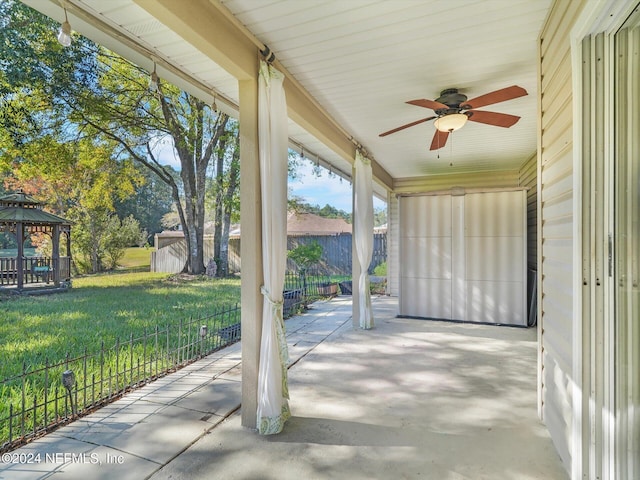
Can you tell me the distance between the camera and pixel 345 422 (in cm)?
224

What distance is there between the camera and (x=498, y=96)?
2.60 metres

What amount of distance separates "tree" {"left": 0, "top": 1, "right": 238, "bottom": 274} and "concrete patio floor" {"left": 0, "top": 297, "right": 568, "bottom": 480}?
4022 mm

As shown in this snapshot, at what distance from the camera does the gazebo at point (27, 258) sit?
738cm

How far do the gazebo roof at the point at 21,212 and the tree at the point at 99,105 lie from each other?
4.83ft

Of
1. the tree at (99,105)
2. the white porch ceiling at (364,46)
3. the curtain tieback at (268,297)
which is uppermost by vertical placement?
the tree at (99,105)

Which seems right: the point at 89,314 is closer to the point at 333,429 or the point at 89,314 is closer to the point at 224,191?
the point at 333,429

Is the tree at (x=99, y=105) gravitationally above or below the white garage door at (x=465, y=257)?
above

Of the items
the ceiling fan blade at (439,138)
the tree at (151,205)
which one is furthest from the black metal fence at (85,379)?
the tree at (151,205)

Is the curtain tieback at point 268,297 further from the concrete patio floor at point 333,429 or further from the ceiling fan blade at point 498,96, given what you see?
the ceiling fan blade at point 498,96

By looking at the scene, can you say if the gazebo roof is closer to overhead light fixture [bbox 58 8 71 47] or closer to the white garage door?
overhead light fixture [bbox 58 8 71 47]

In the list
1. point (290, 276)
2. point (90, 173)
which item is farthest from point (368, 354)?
point (90, 173)

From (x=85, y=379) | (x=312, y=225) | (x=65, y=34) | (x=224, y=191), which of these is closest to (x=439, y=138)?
(x=65, y=34)

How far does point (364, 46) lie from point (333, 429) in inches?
102

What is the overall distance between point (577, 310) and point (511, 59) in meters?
1.95
